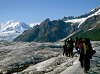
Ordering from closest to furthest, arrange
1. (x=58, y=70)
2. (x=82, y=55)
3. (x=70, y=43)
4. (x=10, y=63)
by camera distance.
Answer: (x=82, y=55)
(x=58, y=70)
(x=70, y=43)
(x=10, y=63)

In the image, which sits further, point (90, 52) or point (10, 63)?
point (10, 63)

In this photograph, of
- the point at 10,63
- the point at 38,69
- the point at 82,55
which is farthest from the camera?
the point at 10,63

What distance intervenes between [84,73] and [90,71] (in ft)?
3.74

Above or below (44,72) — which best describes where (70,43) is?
above

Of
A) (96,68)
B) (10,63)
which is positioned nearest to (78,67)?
(96,68)

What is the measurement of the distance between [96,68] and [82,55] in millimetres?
2945

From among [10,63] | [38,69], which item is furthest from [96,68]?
[10,63]

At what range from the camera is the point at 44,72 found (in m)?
40.0

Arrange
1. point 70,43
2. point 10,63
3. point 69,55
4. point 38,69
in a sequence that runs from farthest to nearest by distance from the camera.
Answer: point 10,63, point 69,55, point 70,43, point 38,69

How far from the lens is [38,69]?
43.5 m

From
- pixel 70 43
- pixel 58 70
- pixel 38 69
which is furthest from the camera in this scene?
pixel 70 43

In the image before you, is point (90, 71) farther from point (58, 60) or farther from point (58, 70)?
point (58, 60)

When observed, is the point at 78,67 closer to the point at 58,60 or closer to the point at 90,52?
the point at 90,52

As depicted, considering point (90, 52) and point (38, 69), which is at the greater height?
point (90, 52)
